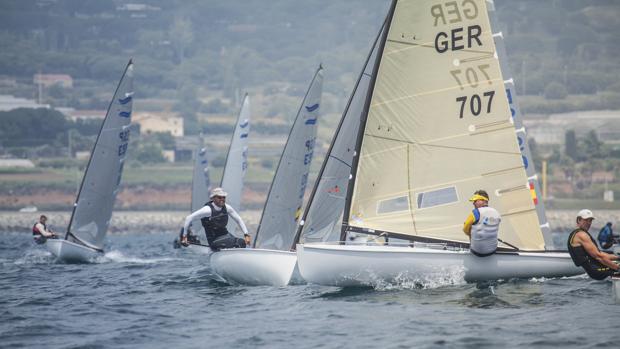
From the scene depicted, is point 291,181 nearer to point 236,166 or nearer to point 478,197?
point 236,166

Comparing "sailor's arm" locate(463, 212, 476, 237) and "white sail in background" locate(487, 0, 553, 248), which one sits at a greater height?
"white sail in background" locate(487, 0, 553, 248)

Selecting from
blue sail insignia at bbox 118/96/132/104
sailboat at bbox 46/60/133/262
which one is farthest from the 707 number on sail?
blue sail insignia at bbox 118/96/132/104

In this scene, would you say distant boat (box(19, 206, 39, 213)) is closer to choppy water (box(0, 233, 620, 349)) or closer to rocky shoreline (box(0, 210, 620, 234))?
rocky shoreline (box(0, 210, 620, 234))

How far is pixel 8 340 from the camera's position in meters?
18.0

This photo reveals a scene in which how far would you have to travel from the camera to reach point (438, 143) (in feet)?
73.5

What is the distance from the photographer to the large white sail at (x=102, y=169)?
3906cm

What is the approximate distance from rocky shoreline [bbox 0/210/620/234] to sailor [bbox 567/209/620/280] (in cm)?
11577

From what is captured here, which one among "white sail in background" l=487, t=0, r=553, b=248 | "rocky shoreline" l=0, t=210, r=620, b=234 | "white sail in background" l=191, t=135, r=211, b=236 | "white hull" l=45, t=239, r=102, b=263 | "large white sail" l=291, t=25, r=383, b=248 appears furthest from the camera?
"rocky shoreline" l=0, t=210, r=620, b=234

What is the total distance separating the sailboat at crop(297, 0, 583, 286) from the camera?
72.1 ft

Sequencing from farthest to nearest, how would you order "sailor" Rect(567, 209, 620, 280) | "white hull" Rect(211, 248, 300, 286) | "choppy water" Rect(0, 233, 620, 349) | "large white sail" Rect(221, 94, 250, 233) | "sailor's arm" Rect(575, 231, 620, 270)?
"large white sail" Rect(221, 94, 250, 233)
"white hull" Rect(211, 248, 300, 286)
"sailor" Rect(567, 209, 620, 280)
"sailor's arm" Rect(575, 231, 620, 270)
"choppy water" Rect(0, 233, 620, 349)

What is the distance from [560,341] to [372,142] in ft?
22.4

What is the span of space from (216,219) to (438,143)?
449cm

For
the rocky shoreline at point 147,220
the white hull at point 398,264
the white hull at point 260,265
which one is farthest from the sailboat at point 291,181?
the rocky shoreline at point 147,220

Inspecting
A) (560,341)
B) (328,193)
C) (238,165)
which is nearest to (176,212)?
(238,165)
